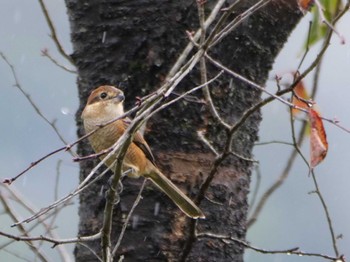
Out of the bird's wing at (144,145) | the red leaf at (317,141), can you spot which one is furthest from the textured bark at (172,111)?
the red leaf at (317,141)

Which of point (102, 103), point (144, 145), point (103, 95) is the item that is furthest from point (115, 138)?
point (144, 145)

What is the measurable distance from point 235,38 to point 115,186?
1.04 m

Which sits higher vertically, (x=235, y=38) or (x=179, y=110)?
(x=235, y=38)

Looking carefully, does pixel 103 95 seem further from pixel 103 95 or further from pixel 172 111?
pixel 172 111

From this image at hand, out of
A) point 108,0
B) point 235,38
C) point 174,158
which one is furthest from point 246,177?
point 108,0

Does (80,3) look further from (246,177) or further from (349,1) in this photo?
(349,1)

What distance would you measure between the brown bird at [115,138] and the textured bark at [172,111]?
0.05 meters

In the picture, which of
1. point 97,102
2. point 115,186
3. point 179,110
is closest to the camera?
point 115,186

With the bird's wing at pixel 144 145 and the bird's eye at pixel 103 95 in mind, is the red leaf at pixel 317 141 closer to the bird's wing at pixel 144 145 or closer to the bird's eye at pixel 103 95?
the bird's wing at pixel 144 145

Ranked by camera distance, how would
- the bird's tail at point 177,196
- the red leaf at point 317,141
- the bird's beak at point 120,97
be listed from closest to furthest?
1. the red leaf at point 317,141
2. the bird's tail at point 177,196
3. the bird's beak at point 120,97

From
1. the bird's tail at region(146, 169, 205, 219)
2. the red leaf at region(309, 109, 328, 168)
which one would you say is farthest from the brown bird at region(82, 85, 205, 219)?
the red leaf at region(309, 109, 328, 168)

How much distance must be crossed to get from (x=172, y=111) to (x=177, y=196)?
Result: 1.19 feet

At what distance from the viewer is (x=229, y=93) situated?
11.2ft

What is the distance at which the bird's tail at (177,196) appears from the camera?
10.3ft
